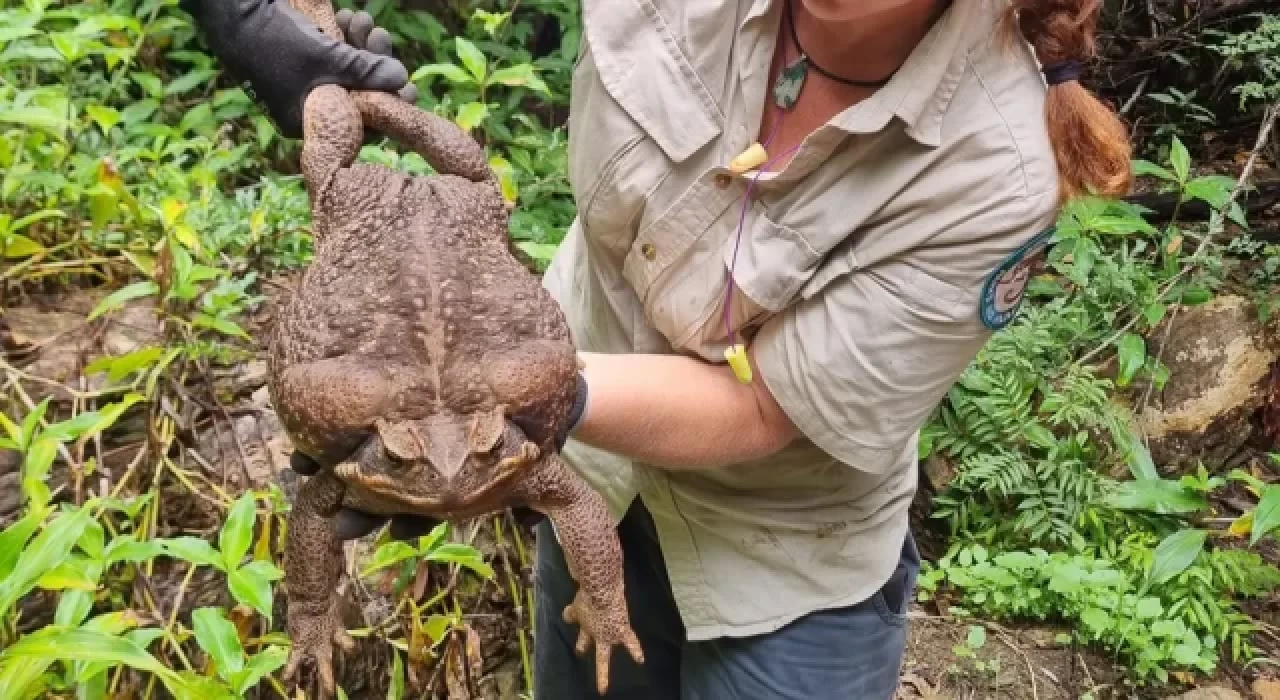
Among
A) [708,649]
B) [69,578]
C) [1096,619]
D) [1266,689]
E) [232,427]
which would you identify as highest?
[69,578]

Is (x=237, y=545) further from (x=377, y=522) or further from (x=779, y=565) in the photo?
(x=779, y=565)

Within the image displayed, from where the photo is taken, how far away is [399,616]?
2.72 m

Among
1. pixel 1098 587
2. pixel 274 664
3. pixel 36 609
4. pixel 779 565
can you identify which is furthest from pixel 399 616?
pixel 1098 587

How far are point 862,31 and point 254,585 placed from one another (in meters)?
1.45

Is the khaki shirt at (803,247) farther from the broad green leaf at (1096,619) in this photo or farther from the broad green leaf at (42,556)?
the broad green leaf at (1096,619)

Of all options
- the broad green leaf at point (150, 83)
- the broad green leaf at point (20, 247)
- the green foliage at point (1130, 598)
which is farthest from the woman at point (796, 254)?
the broad green leaf at point (150, 83)

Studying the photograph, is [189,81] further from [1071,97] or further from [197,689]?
[1071,97]

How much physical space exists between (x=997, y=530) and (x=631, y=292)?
2.13m

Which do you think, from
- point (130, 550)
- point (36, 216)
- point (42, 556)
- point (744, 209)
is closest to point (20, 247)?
point (36, 216)

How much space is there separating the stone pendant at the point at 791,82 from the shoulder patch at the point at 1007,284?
16.4 inches

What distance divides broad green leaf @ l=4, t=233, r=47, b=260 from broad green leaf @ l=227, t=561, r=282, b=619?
69.3 inches

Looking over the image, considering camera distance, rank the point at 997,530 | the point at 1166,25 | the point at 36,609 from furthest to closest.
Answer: the point at 1166,25
the point at 997,530
the point at 36,609

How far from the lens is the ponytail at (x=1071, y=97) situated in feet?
5.02

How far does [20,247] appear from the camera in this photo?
3254 millimetres
